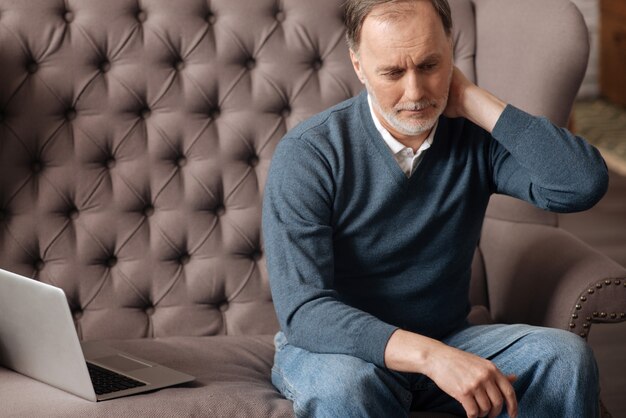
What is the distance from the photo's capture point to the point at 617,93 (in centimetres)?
615

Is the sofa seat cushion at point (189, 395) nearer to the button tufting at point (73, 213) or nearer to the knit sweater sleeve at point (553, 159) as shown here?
the button tufting at point (73, 213)

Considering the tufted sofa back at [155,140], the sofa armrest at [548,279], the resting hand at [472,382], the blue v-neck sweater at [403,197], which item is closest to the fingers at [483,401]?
the resting hand at [472,382]

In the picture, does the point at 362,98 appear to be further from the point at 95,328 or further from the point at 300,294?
the point at 95,328

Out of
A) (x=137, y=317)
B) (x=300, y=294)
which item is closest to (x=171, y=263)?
(x=137, y=317)

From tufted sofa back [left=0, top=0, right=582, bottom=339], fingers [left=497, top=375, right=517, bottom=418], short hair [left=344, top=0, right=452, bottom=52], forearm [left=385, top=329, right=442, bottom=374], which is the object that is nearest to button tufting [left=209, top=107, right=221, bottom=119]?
tufted sofa back [left=0, top=0, right=582, bottom=339]

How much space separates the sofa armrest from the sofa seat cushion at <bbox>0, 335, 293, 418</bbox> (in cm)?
53

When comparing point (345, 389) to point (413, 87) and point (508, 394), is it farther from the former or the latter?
point (413, 87)

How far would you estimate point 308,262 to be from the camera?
168cm

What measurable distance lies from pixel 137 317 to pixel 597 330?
1.72 metres

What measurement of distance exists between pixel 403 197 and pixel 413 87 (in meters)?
0.21

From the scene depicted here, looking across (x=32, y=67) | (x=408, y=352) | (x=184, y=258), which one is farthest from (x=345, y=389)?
(x=32, y=67)

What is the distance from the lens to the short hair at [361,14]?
174 centimetres

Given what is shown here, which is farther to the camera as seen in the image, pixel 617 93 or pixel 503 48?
pixel 617 93

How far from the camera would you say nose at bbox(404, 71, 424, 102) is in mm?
1716
